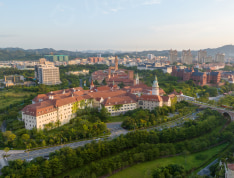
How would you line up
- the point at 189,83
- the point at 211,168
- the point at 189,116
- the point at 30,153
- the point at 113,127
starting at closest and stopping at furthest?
the point at 211,168, the point at 30,153, the point at 113,127, the point at 189,116, the point at 189,83

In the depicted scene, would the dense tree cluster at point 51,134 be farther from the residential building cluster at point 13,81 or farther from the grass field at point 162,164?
the residential building cluster at point 13,81

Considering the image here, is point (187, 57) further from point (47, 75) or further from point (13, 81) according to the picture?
point (13, 81)

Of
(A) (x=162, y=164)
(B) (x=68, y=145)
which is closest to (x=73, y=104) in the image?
(B) (x=68, y=145)

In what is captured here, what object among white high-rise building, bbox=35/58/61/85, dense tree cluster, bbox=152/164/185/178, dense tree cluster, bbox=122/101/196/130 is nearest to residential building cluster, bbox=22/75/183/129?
dense tree cluster, bbox=122/101/196/130

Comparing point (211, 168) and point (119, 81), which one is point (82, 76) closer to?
point (119, 81)

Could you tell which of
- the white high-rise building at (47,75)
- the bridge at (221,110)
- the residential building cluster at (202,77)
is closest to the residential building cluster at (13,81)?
the white high-rise building at (47,75)

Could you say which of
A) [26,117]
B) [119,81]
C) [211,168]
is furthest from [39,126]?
[119,81]
